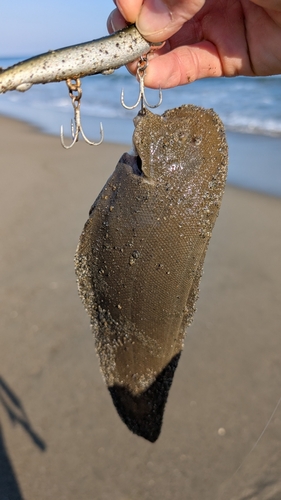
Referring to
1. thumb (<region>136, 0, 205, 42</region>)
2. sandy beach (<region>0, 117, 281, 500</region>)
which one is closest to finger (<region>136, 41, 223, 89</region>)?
thumb (<region>136, 0, 205, 42</region>)

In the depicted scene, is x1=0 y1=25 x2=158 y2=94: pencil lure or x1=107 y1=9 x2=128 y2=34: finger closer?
x1=0 y1=25 x2=158 y2=94: pencil lure

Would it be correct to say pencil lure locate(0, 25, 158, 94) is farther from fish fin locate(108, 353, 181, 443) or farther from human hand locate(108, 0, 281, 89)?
fish fin locate(108, 353, 181, 443)

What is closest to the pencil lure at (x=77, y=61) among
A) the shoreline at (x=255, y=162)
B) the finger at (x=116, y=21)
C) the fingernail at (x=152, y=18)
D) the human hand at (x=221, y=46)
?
the fingernail at (x=152, y=18)

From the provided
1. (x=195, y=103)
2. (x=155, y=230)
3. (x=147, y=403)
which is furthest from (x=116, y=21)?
(x=195, y=103)

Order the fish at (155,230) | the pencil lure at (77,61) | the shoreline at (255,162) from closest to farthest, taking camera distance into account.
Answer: the pencil lure at (77,61) < the fish at (155,230) < the shoreline at (255,162)

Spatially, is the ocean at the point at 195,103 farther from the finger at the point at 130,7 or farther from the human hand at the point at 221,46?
the finger at the point at 130,7

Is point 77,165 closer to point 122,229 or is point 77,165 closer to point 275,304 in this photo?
point 275,304
